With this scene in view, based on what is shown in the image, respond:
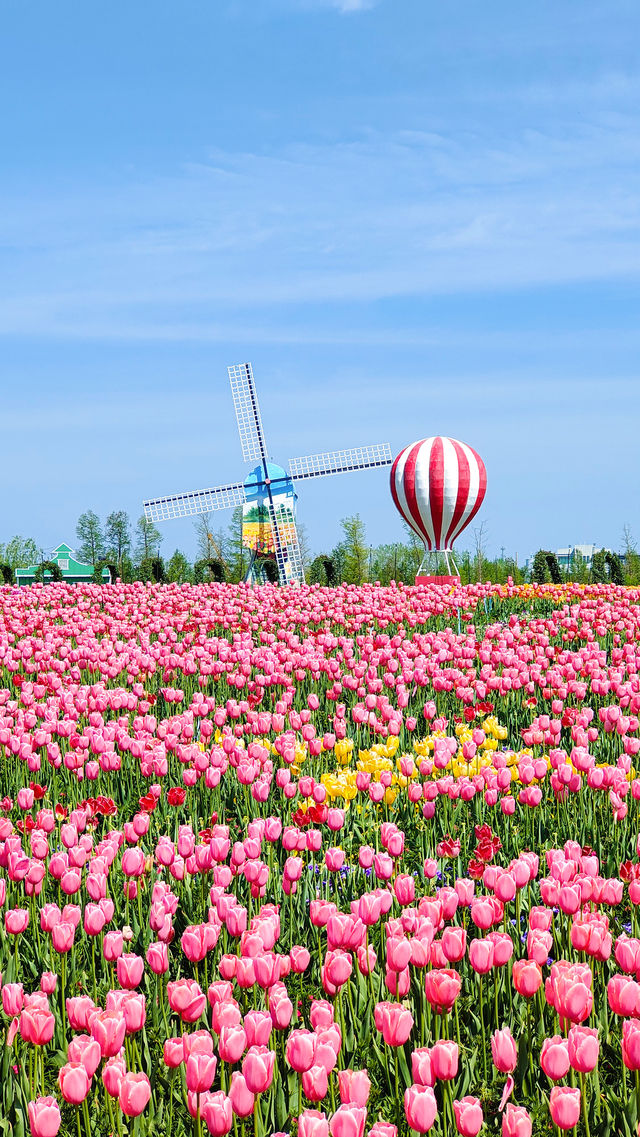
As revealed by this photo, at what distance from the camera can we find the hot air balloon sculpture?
33.0m

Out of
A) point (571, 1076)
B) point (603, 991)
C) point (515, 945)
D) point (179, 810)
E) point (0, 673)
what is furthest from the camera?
point (0, 673)

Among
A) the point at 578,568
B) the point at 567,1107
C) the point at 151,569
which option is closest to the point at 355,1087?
the point at 567,1107

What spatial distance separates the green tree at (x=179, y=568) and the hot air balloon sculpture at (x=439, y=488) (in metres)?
7.63

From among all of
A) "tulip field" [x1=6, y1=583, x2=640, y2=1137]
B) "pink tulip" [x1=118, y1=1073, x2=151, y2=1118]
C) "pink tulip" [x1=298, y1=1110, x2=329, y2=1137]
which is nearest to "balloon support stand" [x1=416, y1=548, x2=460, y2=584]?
"tulip field" [x1=6, y1=583, x2=640, y2=1137]

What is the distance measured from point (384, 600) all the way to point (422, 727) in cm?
713

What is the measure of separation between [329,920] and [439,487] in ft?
98.9

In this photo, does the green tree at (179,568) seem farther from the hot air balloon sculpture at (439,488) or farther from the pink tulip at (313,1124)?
the pink tulip at (313,1124)

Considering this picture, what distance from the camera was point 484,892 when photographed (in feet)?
16.7

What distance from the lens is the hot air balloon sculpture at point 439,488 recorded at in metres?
33.0

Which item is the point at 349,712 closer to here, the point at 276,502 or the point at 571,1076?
the point at 571,1076

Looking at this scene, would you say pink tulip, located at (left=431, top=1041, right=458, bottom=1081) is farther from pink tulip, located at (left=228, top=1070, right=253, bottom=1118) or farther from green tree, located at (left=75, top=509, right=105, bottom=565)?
green tree, located at (left=75, top=509, right=105, bottom=565)

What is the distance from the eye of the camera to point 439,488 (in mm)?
33000

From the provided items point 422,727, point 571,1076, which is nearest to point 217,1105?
point 571,1076

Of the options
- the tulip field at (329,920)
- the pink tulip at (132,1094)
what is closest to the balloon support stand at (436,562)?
the tulip field at (329,920)
